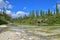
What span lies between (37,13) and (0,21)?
127 ft

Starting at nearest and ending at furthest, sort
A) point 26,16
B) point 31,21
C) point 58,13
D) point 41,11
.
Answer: point 58,13, point 31,21, point 41,11, point 26,16

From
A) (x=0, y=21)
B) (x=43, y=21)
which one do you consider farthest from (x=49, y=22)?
(x=0, y=21)

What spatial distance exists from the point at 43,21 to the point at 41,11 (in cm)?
2313

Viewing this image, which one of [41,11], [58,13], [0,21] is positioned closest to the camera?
[0,21]

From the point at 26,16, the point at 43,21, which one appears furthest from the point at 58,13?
the point at 26,16

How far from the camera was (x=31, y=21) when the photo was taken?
10756 centimetres

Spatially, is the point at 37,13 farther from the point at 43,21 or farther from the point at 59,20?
the point at 59,20

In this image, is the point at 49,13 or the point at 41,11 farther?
the point at 41,11

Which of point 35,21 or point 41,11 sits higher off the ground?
point 41,11

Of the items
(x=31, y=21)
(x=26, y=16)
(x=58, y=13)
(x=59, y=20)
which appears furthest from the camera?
(x=26, y=16)

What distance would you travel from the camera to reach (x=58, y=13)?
10100cm

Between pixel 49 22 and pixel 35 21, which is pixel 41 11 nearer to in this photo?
pixel 35 21

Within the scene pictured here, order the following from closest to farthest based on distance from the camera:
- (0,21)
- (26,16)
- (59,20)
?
(59,20)
(0,21)
(26,16)

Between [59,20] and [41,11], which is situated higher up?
[41,11]
